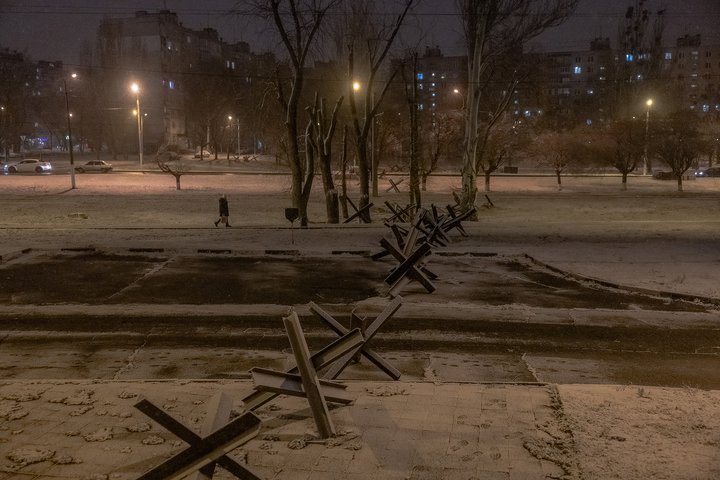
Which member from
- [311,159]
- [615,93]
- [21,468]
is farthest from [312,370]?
[615,93]

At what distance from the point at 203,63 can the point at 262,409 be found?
105702mm

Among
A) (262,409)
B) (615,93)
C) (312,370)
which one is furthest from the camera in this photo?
(615,93)

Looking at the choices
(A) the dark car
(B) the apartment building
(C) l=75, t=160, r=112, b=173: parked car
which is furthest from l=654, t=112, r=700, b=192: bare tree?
(B) the apartment building

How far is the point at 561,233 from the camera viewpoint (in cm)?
2198

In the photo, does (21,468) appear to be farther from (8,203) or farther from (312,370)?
(8,203)

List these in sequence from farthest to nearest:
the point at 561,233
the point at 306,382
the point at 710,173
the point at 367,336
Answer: the point at 710,173, the point at 561,233, the point at 367,336, the point at 306,382

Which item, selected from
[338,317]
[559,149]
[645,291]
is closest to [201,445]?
[338,317]

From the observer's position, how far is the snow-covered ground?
223 inches

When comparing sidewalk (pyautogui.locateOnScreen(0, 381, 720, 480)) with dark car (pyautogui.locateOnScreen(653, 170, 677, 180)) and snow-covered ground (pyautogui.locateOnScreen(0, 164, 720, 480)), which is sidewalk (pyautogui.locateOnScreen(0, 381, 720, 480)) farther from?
dark car (pyautogui.locateOnScreen(653, 170, 677, 180))

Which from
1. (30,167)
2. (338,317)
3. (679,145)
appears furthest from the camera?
(30,167)

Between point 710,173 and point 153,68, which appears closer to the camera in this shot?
point 710,173

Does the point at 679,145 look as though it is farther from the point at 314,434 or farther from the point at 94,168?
the point at 94,168

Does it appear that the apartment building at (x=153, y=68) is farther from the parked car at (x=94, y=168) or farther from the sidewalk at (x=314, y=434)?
the sidewalk at (x=314, y=434)

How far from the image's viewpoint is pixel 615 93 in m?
84.3
